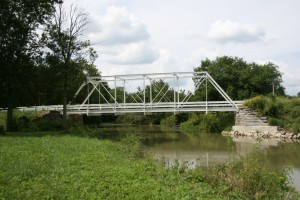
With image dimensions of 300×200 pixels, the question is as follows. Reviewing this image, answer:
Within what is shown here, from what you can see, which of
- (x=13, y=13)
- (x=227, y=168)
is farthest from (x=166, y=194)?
(x=13, y=13)

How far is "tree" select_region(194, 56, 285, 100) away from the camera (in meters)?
49.3

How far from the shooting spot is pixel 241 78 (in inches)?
1960

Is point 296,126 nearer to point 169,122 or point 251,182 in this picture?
point 251,182

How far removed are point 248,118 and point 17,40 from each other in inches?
798

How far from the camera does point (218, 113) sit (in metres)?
42.5

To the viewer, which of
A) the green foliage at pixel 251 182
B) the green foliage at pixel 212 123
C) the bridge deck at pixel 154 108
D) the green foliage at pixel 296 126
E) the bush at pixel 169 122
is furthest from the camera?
the bush at pixel 169 122

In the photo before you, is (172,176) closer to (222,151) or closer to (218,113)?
(222,151)

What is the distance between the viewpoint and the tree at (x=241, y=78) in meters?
49.3

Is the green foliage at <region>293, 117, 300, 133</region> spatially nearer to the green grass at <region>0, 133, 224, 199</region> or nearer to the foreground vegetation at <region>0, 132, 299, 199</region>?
the green grass at <region>0, 133, 224, 199</region>

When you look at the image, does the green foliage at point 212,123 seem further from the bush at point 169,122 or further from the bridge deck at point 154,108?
the bush at point 169,122

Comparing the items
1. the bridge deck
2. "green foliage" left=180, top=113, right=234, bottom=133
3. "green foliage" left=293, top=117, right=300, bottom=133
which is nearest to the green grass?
"green foliage" left=293, top=117, right=300, bottom=133

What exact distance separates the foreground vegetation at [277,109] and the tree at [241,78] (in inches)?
549

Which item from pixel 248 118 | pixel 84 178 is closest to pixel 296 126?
pixel 248 118

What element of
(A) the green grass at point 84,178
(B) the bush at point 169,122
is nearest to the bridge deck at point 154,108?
(B) the bush at point 169,122
